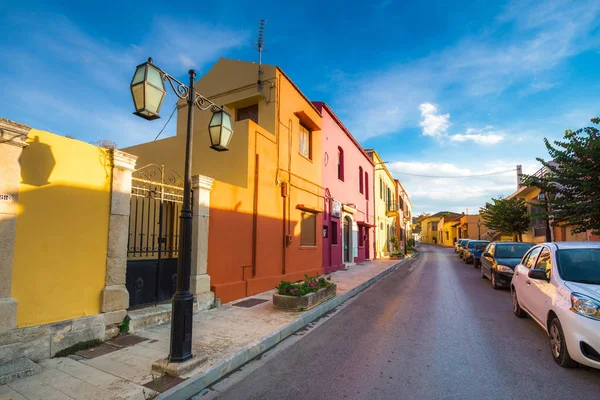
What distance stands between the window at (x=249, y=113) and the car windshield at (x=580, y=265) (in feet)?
29.7

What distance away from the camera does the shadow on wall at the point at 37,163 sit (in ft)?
13.8

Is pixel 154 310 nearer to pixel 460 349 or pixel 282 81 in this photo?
pixel 460 349

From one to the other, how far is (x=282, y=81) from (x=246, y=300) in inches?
283

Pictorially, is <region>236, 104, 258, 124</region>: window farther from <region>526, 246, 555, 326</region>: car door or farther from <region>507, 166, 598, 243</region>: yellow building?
<region>507, 166, 598, 243</region>: yellow building

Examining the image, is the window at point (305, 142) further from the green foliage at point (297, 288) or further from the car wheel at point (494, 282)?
the car wheel at point (494, 282)

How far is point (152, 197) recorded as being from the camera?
248 inches

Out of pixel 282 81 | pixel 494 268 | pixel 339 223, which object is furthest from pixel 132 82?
pixel 339 223

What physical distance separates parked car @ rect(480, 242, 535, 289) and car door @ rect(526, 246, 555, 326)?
4.92 m

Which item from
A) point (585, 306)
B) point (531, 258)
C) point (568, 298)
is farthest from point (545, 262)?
point (585, 306)

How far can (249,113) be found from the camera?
11.3 meters

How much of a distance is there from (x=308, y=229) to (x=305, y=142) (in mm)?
3604

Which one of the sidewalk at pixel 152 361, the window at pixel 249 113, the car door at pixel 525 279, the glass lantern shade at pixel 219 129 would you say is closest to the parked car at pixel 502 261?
the car door at pixel 525 279

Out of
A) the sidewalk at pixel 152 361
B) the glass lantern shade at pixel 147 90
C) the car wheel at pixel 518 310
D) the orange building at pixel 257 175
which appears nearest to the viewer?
the sidewalk at pixel 152 361

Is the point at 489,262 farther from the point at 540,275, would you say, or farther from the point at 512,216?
the point at 512,216
